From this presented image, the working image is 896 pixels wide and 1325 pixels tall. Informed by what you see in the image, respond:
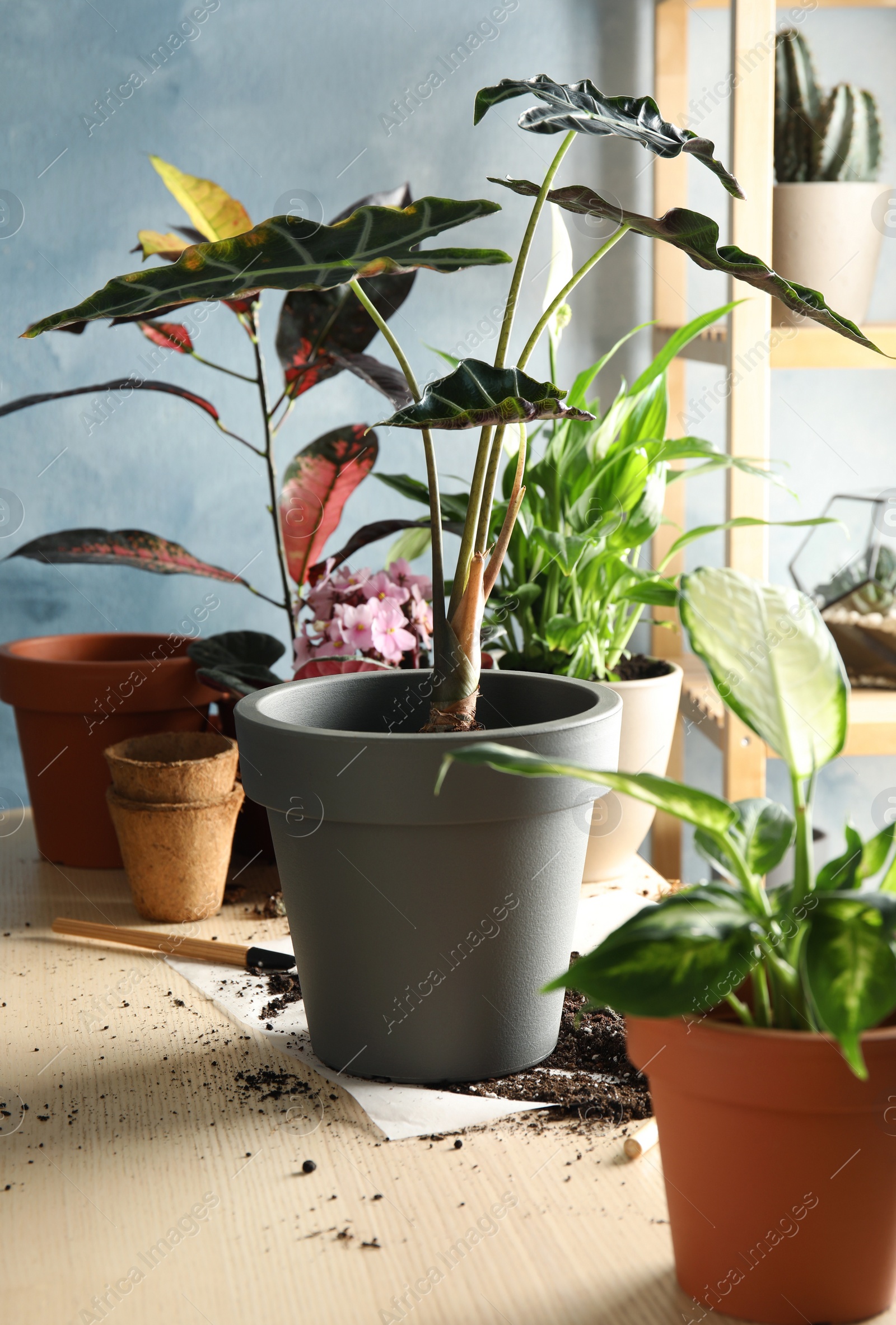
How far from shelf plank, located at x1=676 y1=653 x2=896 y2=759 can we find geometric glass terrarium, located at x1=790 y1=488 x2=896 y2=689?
4 cm

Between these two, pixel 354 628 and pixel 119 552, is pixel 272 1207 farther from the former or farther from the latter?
pixel 119 552

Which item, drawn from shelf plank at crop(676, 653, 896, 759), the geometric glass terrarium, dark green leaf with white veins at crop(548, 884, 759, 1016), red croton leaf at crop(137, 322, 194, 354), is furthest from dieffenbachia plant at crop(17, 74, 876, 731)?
the geometric glass terrarium

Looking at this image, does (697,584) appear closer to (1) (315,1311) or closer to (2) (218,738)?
(1) (315,1311)

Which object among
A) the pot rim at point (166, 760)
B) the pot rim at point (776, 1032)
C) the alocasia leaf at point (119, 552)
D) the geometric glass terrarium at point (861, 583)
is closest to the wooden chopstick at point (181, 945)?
the pot rim at point (166, 760)

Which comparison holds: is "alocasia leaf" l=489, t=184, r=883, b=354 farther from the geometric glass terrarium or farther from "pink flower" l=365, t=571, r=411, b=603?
the geometric glass terrarium

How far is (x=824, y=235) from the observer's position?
1264 mm

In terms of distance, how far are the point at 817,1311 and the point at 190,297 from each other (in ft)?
1.77

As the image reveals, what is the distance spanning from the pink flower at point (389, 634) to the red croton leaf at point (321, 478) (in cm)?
17

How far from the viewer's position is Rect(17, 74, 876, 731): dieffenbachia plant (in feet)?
1.70

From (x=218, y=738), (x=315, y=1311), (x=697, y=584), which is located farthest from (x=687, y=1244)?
(x=218, y=738)

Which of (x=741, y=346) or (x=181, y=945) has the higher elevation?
(x=741, y=346)

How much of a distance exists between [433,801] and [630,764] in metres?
0.46

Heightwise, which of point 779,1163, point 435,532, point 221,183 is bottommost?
point 779,1163

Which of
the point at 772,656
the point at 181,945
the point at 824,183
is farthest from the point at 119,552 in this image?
the point at 824,183
